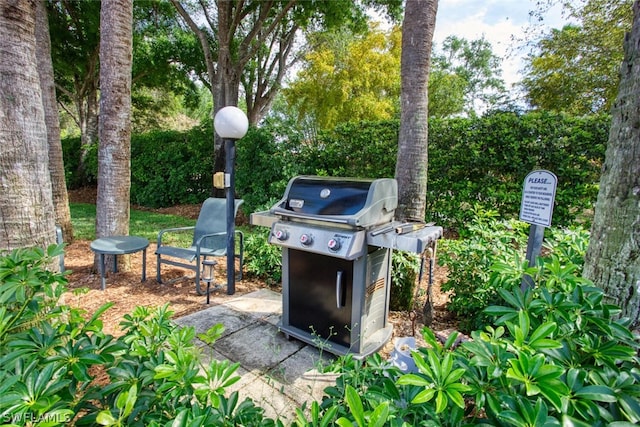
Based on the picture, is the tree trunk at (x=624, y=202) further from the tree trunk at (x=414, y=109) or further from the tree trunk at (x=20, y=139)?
the tree trunk at (x=20, y=139)

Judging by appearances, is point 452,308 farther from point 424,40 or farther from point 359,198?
point 424,40

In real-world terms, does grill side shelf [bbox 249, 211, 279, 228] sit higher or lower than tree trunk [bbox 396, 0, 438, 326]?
lower

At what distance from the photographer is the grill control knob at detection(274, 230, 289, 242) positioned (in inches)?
87.3

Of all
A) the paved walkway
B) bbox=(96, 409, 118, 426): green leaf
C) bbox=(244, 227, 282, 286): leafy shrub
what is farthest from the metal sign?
bbox=(244, 227, 282, 286): leafy shrub

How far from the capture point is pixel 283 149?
621 cm

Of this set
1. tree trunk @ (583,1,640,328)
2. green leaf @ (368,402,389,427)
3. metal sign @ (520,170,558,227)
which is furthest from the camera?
metal sign @ (520,170,558,227)

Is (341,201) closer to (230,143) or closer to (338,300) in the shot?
(338,300)

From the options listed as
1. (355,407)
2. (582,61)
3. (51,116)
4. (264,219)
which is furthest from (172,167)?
(582,61)

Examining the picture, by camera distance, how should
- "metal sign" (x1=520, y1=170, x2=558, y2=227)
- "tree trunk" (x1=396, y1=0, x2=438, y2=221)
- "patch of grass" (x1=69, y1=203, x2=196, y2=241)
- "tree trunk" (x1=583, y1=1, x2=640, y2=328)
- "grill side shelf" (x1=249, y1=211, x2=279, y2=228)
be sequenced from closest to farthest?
1. "tree trunk" (x1=583, y1=1, x2=640, y2=328)
2. "metal sign" (x1=520, y1=170, x2=558, y2=227)
3. "grill side shelf" (x1=249, y1=211, x2=279, y2=228)
4. "tree trunk" (x1=396, y1=0, x2=438, y2=221)
5. "patch of grass" (x1=69, y1=203, x2=196, y2=241)

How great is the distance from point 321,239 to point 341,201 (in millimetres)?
292

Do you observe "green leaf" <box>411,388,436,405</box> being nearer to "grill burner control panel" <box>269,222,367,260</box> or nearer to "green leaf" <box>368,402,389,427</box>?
"green leaf" <box>368,402,389,427</box>

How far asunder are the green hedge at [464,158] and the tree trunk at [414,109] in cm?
142

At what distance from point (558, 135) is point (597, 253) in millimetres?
3625

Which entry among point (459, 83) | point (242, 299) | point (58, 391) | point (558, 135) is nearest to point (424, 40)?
point (558, 135)
